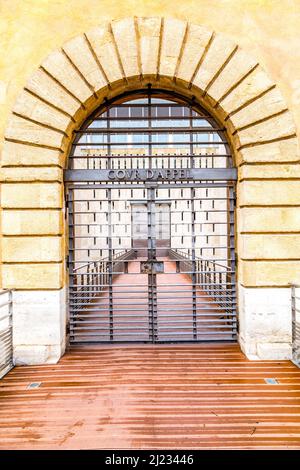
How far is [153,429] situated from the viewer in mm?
3727

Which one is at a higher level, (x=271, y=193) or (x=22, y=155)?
(x=22, y=155)

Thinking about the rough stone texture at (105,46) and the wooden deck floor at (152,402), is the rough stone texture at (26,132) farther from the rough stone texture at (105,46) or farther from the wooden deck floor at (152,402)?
the wooden deck floor at (152,402)

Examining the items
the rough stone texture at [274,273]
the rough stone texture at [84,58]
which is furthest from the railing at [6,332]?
the rough stone texture at [274,273]

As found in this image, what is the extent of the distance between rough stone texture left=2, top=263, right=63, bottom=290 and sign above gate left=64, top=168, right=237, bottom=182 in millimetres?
1973

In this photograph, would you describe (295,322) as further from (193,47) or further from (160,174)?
(193,47)

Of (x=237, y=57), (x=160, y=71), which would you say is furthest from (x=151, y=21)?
(x=237, y=57)

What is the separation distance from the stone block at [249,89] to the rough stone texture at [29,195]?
12.5ft

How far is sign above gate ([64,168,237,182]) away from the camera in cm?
618

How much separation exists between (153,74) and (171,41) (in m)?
0.67

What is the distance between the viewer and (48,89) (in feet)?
18.6

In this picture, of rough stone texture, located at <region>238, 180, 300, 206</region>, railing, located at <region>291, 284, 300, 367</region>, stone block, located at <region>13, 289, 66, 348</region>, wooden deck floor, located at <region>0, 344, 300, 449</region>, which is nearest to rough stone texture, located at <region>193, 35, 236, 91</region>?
rough stone texture, located at <region>238, 180, 300, 206</region>

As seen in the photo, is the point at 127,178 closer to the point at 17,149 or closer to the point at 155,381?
the point at 17,149

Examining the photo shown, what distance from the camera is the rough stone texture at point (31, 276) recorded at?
18.6 ft

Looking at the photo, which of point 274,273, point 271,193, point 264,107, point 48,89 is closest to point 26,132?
point 48,89
